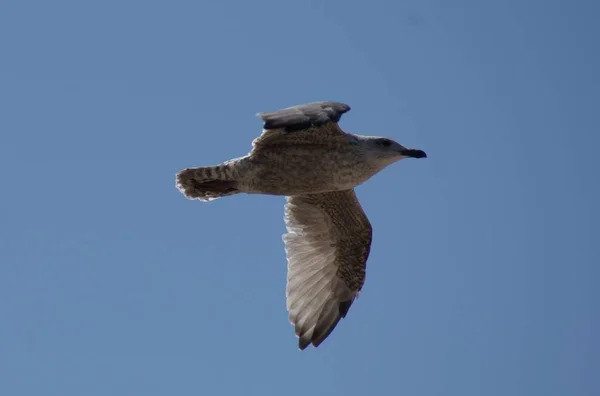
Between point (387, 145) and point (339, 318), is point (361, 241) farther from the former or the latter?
point (387, 145)

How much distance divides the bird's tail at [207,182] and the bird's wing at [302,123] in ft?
1.80

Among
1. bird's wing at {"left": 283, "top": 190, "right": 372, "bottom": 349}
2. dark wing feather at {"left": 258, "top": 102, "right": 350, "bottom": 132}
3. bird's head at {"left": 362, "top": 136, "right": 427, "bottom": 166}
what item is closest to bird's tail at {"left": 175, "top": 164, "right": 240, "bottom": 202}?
dark wing feather at {"left": 258, "top": 102, "right": 350, "bottom": 132}

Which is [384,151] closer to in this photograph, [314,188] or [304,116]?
[314,188]

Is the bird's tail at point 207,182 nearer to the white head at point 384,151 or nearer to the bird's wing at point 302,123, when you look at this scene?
the bird's wing at point 302,123

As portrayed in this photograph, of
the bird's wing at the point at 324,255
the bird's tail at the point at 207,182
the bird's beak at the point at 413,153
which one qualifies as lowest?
the bird's wing at the point at 324,255

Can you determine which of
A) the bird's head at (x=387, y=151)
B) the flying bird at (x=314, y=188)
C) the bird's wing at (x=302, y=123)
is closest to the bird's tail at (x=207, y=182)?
the flying bird at (x=314, y=188)

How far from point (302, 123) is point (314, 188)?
1.66 metres

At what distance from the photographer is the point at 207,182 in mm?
13414

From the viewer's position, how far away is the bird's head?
42.5 ft

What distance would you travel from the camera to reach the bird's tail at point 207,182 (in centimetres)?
1324

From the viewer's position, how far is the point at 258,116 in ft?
38.7

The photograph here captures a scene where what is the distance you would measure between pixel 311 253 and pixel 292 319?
1126 millimetres

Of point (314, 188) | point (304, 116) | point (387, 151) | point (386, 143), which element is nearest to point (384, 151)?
point (387, 151)

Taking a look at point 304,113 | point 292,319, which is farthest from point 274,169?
point 292,319
